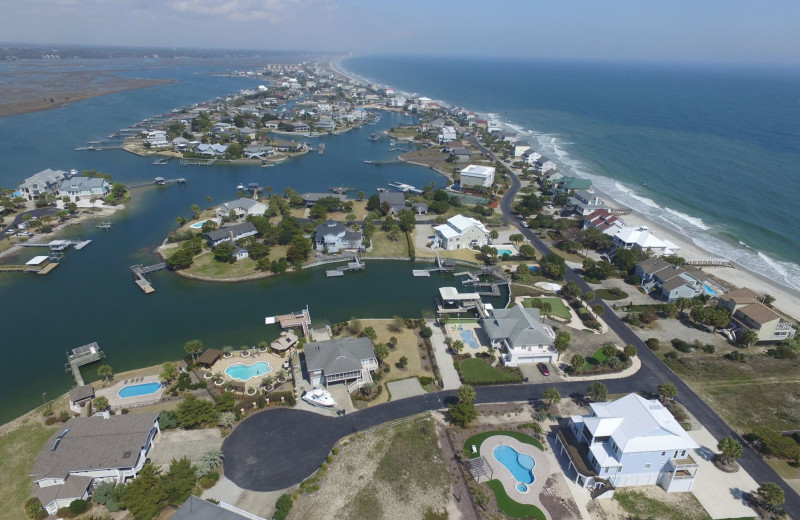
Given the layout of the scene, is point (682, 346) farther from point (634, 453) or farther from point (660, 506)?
point (660, 506)

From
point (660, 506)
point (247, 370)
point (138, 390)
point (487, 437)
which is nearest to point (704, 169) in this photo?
point (660, 506)

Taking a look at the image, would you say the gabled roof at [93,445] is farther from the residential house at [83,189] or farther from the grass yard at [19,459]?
the residential house at [83,189]

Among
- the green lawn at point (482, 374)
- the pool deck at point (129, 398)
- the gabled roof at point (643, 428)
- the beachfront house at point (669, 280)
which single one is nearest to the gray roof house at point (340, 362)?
the green lawn at point (482, 374)

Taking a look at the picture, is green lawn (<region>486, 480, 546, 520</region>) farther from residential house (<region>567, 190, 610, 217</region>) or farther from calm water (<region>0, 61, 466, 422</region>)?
residential house (<region>567, 190, 610, 217</region>)

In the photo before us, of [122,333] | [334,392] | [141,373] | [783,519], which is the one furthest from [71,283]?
[783,519]

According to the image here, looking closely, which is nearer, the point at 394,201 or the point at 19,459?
the point at 19,459

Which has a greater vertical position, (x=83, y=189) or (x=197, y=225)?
(x=83, y=189)
